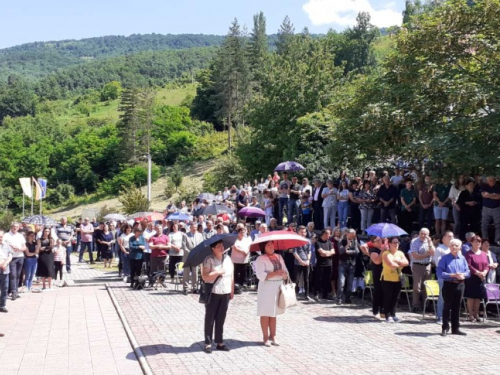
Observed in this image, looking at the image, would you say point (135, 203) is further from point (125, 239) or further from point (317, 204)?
point (317, 204)

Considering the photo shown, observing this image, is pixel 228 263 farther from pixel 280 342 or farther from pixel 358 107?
pixel 358 107

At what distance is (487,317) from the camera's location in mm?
14422

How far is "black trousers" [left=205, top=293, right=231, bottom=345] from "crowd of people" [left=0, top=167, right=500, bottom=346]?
0.02 m

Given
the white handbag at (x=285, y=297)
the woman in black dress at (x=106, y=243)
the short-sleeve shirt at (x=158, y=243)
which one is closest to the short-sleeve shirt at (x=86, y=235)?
the woman in black dress at (x=106, y=243)

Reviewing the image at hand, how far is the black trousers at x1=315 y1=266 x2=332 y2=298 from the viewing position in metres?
16.6

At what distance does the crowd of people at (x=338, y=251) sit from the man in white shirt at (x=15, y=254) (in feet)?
0.11

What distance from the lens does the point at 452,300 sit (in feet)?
39.6

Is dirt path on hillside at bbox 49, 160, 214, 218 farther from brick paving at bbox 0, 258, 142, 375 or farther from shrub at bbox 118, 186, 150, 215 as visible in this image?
brick paving at bbox 0, 258, 142, 375

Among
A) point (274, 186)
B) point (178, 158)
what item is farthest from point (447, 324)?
point (178, 158)

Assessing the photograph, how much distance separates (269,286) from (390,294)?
3562 millimetres

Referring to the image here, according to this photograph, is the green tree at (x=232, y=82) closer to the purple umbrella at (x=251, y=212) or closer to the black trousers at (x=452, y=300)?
the purple umbrella at (x=251, y=212)

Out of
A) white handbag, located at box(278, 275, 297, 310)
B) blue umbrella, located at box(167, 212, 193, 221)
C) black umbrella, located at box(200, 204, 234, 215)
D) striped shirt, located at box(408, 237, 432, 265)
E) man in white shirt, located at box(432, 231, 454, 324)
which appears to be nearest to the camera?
white handbag, located at box(278, 275, 297, 310)

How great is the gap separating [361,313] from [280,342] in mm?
3737

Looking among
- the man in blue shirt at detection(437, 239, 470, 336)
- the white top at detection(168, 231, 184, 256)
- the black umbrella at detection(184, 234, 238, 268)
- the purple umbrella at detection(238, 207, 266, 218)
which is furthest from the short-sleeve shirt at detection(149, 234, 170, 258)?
the man in blue shirt at detection(437, 239, 470, 336)
